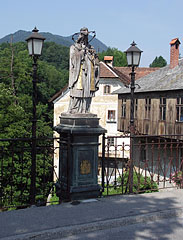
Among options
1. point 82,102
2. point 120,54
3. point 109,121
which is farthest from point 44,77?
point 82,102

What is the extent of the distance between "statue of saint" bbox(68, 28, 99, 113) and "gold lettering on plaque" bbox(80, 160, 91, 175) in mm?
1110

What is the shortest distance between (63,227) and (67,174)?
141 cm

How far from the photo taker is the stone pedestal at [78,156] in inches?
248

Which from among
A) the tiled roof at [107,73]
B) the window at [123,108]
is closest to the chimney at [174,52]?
the window at [123,108]

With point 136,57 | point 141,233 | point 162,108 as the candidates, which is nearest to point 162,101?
point 162,108

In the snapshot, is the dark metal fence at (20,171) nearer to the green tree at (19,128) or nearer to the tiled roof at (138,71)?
the green tree at (19,128)

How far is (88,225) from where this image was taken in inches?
202

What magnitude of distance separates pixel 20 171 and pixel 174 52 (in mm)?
14414

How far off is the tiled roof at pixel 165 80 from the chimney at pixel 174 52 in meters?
0.37

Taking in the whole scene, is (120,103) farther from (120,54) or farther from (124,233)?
(120,54)

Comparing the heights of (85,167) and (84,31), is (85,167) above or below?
below

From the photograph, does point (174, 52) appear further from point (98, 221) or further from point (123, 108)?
point (98, 221)

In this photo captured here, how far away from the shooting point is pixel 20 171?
1792 cm

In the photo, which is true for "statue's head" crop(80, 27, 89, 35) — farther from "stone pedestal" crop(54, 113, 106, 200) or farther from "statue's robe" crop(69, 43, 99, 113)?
"stone pedestal" crop(54, 113, 106, 200)
